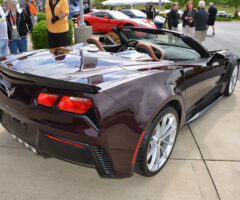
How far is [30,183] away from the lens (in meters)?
2.35

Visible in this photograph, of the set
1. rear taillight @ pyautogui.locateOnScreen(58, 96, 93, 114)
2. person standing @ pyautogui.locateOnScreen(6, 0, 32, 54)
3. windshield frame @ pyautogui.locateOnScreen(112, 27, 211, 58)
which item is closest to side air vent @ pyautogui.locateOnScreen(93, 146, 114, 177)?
rear taillight @ pyautogui.locateOnScreen(58, 96, 93, 114)

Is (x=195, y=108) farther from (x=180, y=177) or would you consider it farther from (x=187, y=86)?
(x=180, y=177)

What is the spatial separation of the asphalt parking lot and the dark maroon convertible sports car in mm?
191

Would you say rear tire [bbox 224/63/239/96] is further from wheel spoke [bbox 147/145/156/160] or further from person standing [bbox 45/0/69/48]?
person standing [bbox 45/0/69/48]

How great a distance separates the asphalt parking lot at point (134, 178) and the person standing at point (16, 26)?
3.41 metres

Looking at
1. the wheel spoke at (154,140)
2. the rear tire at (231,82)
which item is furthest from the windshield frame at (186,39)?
the wheel spoke at (154,140)

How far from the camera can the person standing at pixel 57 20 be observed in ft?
18.4

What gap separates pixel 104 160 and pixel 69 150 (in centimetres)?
27

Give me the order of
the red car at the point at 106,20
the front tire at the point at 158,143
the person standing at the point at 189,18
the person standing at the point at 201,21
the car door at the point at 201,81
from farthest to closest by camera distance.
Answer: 1. the red car at the point at 106,20
2. the person standing at the point at 189,18
3. the person standing at the point at 201,21
4. the car door at the point at 201,81
5. the front tire at the point at 158,143

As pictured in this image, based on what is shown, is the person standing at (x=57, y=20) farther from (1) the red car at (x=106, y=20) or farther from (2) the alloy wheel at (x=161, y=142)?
(1) the red car at (x=106, y=20)

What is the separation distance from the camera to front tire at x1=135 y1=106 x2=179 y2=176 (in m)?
2.12

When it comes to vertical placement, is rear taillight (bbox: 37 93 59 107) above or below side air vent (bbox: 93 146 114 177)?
above

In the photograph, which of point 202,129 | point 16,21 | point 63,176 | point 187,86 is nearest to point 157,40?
point 187,86

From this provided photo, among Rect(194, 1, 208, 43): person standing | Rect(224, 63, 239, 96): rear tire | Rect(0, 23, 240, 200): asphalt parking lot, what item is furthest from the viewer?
Rect(194, 1, 208, 43): person standing
